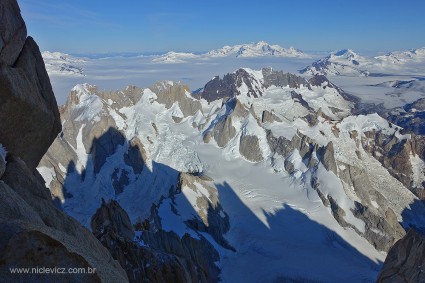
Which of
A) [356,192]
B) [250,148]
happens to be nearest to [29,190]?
[356,192]

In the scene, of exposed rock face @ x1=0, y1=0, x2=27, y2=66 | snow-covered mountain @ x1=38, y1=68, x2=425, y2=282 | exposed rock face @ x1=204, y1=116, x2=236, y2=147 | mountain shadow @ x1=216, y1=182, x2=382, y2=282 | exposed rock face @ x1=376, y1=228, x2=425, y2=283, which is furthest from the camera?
exposed rock face @ x1=204, y1=116, x2=236, y2=147

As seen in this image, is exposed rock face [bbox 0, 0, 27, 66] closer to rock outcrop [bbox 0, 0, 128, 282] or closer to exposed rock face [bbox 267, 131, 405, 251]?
rock outcrop [bbox 0, 0, 128, 282]

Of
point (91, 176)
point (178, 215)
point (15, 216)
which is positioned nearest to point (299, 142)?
point (178, 215)

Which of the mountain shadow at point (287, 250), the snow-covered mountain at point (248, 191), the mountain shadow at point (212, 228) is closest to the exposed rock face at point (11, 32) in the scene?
the mountain shadow at point (212, 228)

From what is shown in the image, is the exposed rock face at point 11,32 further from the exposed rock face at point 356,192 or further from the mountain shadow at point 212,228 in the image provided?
the exposed rock face at point 356,192

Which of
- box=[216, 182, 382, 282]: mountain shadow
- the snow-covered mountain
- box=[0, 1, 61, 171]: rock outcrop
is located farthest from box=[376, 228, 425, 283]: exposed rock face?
box=[216, 182, 382, 282]: mountain shadow

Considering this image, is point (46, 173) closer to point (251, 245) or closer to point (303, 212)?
point (251, 245)
